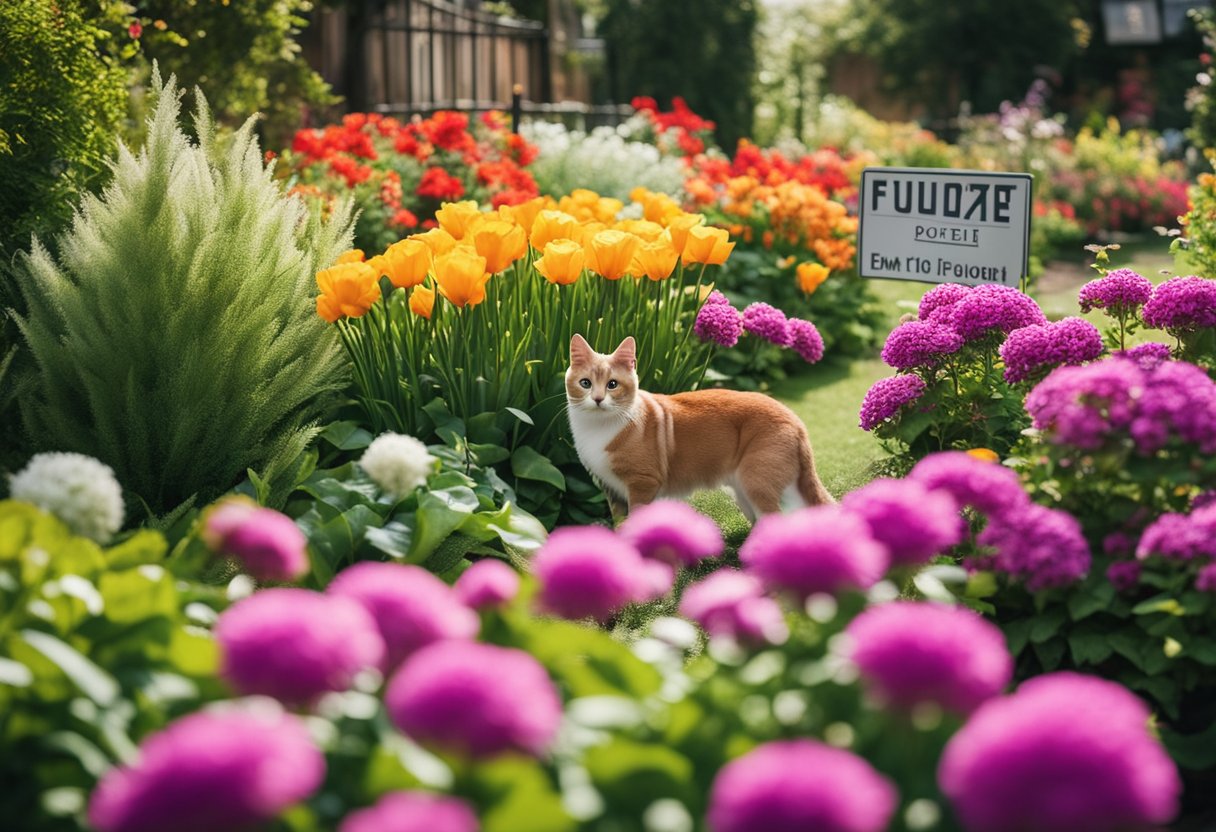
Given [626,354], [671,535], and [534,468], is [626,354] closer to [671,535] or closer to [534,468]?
[534,468]

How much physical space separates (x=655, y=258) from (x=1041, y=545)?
255 cm

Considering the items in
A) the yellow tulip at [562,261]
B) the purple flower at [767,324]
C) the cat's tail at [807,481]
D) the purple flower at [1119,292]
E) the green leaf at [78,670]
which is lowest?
the cat's tail at [807,481]

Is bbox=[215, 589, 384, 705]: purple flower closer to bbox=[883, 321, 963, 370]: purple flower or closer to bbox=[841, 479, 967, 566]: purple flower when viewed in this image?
bbox=[841, 479, 967, 566]: purple flower

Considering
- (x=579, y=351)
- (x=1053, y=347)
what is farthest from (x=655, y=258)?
(x=1053, y=347)

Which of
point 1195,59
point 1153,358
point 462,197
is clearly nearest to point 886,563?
point 1153,358

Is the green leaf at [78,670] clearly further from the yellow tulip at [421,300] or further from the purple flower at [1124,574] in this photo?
the yellow tulip at [421,300]

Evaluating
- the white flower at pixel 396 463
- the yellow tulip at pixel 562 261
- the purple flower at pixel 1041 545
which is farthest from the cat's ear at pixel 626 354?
the purple flower at pixel 1041 545

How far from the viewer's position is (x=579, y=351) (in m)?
4.80

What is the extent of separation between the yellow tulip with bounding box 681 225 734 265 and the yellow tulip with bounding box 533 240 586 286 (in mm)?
542

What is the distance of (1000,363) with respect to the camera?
5.32 meters

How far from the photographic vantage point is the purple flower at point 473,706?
164 cm

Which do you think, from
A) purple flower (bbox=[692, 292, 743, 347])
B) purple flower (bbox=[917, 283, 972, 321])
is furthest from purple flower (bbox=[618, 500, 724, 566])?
purple flower (bbox=[692, 292, 743, 347])

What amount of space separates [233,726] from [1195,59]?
2942cm

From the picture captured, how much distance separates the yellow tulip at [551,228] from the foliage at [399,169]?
2.26 meters
